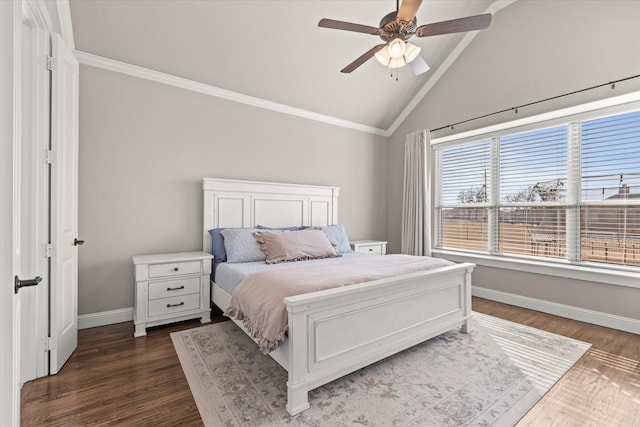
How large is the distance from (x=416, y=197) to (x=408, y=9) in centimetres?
292

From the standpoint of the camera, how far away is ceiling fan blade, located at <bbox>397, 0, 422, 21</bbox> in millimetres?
1909

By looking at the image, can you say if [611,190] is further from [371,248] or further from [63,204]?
[63,204]

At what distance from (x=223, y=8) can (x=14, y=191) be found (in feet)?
8.79

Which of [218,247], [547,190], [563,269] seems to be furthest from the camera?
[547,190]

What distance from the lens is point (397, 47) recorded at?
2305mm

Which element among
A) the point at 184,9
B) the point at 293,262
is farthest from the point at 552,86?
the point at 184,9

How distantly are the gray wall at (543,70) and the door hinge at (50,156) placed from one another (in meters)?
4.35

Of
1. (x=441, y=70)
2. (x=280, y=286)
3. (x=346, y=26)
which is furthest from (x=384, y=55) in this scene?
(x=441, y=70)

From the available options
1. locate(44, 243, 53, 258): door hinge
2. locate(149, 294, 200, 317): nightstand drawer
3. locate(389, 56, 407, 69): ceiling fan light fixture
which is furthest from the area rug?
locate(389, 56, 407, 69): ceiling fan light fixture

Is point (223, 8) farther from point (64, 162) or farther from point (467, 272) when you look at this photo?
point (467, 272)

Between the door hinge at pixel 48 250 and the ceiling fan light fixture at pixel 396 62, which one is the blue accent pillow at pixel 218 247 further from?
the ceiling fan light fixture at pixel 396 62

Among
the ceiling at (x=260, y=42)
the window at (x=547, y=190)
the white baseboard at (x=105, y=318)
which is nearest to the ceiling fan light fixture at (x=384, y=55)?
the ceiling at (x=260, y=42)

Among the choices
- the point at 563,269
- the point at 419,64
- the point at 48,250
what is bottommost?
the point at 563,269

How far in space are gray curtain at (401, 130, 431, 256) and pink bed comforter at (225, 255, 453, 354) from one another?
1.89m
